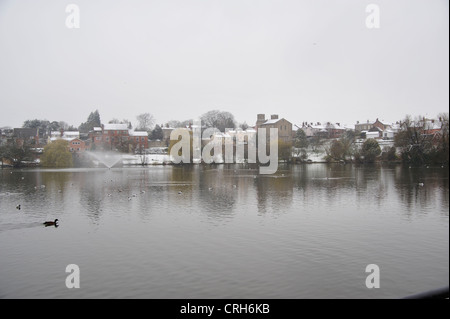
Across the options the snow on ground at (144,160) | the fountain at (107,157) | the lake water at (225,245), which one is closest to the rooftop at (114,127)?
the fountain at (107,157)

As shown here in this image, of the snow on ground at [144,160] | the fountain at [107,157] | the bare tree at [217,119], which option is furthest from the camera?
the bare tree at [217,119]

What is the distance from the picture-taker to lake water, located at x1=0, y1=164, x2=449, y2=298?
392 inches

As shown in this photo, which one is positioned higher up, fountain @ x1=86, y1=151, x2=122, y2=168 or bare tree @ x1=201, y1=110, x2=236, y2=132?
bare tree @ x1=201, y1=110, x2=236, y2=132

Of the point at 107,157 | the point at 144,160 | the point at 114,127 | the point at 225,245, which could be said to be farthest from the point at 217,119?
the point at 225,245

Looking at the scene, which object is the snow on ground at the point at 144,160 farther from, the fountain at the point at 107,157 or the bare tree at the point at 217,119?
the bare tree at the point at 217,119

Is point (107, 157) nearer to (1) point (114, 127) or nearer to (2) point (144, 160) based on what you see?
(2) point (144, 160)

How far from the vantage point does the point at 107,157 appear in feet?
222

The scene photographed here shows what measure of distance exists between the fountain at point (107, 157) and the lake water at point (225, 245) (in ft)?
129

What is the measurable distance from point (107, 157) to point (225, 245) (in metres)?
57.8

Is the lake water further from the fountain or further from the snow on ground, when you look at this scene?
the fountain

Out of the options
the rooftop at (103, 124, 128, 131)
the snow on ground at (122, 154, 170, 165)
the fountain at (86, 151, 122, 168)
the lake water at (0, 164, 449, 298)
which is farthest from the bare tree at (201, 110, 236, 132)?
the lake water at (0, 164, 449, 298)

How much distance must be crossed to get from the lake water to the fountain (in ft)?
129

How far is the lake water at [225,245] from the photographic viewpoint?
392 inches
